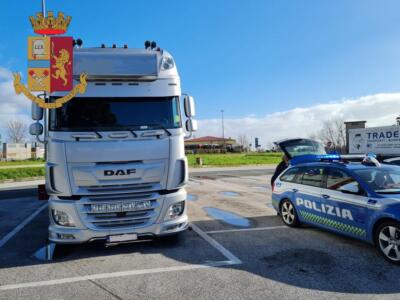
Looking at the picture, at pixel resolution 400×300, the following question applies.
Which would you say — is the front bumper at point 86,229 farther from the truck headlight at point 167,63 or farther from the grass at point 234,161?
the grass at point 234,161

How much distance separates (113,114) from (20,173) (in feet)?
80.0

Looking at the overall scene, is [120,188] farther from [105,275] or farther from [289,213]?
[289,213]

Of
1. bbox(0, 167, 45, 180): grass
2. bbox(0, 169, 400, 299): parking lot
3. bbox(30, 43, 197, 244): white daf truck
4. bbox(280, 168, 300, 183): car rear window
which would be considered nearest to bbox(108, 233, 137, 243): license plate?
bbox(30, 43, 197, 244): white daf truck

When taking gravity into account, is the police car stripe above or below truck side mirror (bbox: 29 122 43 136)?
below

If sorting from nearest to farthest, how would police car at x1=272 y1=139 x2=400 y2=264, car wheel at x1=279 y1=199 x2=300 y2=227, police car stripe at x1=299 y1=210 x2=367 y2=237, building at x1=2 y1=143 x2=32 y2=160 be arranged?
police car at x1=272 y1=139 x2=400 y2=264, police car stripe at x1=299 y1=210 x2=367 y2=237, car wheel at x1=279 y1=199 x2=300 y2=227, building at x1=2 y1=143 x2=32 y2=160

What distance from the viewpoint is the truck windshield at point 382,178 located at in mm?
A: 5371

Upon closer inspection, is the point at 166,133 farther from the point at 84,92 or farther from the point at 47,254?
the point at 47,254

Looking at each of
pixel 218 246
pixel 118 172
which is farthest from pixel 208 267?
pixel 118 172

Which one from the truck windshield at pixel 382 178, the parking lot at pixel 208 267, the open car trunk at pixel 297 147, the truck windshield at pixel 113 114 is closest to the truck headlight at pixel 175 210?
the parking lot at pixel 208 267

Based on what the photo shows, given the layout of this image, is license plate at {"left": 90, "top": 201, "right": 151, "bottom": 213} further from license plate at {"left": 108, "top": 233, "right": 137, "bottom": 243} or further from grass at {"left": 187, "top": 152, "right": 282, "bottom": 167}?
grass at {"left": 187, "top": 152, "right": 282, "bottom": 167}

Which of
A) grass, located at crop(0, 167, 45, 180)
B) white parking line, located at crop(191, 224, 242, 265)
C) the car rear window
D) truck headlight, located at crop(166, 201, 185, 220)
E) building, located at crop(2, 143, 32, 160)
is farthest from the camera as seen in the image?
building, located at crop(2, 143, 32, 160)

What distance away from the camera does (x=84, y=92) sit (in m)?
5.71

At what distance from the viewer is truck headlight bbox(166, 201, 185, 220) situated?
5699mm

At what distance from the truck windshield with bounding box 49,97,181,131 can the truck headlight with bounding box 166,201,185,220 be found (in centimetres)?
133
